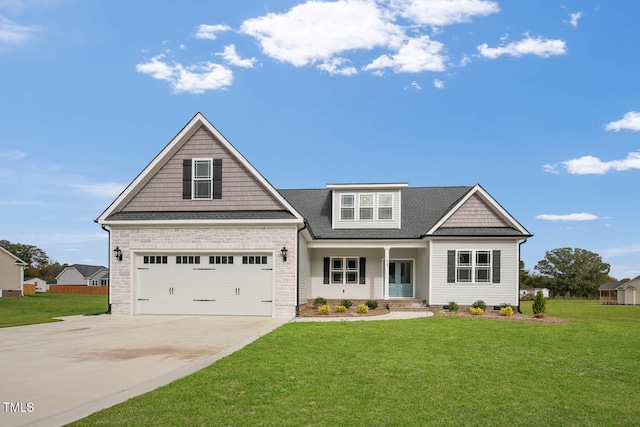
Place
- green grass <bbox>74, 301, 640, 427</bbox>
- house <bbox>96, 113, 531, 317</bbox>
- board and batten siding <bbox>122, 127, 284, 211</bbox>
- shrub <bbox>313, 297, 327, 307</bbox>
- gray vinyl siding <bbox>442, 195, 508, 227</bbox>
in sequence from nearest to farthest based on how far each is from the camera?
green grass <bbox>74, 301, 640, 427</bbox> < house <bbox>96, 113, 531, 317</bbox> < board and batten siding <bbox>122, 127, 284, 211</bbox> < gray vinyl siding <bbox>442, 195, 508, 227</bbox> < shrub <bbox>313, 297, 327, 307</bbox>

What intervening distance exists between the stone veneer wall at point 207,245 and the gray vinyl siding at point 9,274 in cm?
3791

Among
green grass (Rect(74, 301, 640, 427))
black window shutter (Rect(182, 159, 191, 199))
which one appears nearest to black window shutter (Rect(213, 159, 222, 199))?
black window shutter (Rect(182, 159, 191, 199))

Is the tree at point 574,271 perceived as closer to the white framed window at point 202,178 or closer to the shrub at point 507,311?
the shrub at point 507,311

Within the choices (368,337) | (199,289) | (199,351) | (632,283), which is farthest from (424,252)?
(632,283)

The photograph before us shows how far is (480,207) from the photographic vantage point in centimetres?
2345

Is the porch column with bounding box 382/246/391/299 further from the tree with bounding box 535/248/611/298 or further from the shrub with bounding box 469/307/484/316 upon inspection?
the tree with bounding box 535/248/611/298

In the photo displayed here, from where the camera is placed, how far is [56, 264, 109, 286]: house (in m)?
87.8

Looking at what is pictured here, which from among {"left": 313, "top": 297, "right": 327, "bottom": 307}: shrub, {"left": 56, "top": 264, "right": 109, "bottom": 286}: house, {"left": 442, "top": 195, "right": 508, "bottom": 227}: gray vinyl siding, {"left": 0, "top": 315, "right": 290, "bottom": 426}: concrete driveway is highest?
{"left": 442, "top": 195, "right": 508, "bottom": 227}: gray vinyl siding

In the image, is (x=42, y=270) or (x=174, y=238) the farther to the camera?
(x=42, y=270)

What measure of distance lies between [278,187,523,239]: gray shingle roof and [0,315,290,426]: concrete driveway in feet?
27.9

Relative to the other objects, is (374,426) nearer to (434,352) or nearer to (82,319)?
(434,352)

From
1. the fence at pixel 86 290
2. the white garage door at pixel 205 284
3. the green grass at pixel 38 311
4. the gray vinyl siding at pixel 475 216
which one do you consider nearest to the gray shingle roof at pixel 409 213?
the gray vinyl siding at pixel 475 216

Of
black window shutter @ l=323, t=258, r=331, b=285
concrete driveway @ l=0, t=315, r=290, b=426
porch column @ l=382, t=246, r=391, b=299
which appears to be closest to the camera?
concrete driveway @ l=0, t=315, r=290, b=426

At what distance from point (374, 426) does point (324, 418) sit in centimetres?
61
